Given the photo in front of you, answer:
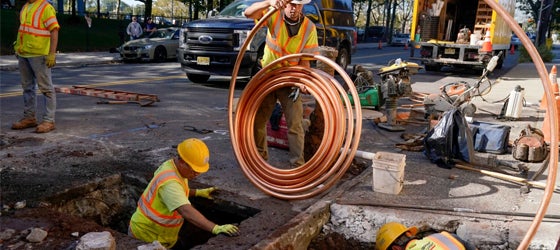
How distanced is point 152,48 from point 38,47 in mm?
12269

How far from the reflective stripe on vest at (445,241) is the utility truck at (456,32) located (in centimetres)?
1390

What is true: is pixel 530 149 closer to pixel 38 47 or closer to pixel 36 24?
pixel 38 47

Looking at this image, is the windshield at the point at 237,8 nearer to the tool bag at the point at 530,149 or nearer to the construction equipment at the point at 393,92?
the construction equipment at the point at 393,92

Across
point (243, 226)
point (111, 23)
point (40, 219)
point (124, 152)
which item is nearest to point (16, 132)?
point (124, 152)

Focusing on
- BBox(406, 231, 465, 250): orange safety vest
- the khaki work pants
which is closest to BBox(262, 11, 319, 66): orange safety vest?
the khaki work pants

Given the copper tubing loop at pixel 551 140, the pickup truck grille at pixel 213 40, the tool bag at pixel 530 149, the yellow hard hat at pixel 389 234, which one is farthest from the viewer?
the pickup truck grille at pixel 213 40

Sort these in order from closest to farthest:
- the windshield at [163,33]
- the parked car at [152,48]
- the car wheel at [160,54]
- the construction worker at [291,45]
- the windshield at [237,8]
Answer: the construction worker at [291,45]
the windshield at [237,8]
the parked car at [152,48]
the car wheel at [160,54]
the windshield at [163,33]

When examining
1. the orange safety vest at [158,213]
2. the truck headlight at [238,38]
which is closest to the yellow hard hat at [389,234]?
the orange safety vest at [158,213]

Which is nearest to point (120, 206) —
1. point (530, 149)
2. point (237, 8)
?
point (530, 149)

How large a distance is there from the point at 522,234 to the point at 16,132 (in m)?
5.99

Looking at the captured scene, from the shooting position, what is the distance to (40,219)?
3.56m

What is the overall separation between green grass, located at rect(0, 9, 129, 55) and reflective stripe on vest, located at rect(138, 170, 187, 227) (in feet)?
59.4

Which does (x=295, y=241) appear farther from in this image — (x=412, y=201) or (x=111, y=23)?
(x=111, y=23)

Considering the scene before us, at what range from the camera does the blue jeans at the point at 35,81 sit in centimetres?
621
